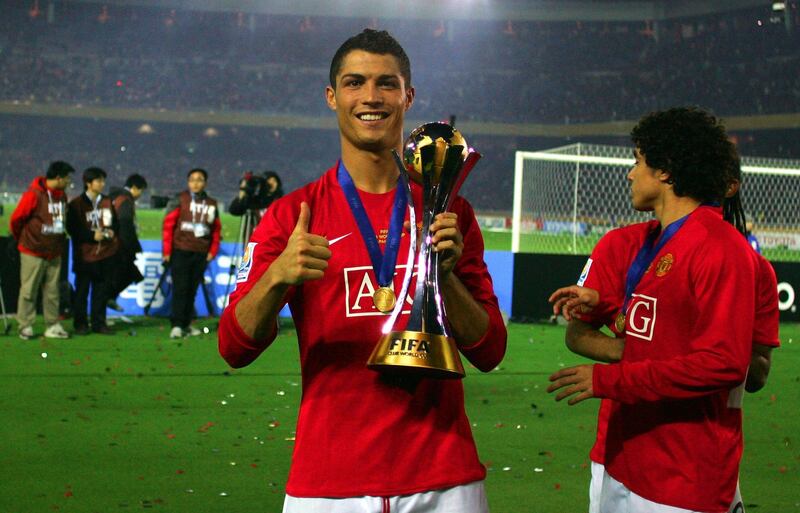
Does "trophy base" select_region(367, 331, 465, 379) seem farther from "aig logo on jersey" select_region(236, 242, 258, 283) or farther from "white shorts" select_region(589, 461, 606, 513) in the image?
"white shorts" select_region(589, 461, 606, 513)

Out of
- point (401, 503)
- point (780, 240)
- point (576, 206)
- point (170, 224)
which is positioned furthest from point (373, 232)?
point (780, 240)

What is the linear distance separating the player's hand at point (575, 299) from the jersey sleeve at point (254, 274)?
899mm

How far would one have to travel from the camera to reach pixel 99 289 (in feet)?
37.6

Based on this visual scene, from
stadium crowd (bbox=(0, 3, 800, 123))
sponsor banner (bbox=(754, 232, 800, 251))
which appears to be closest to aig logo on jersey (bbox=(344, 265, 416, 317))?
sponsor banner (bbox=(754, 232, 800, 251))

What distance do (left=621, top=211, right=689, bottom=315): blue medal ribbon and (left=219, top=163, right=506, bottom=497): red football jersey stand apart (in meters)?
0.58

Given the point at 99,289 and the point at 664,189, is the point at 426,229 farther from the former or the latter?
the point at 99,289

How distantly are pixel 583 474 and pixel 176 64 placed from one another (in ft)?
166

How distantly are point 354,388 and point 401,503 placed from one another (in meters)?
0.28

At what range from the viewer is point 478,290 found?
2.50 metres

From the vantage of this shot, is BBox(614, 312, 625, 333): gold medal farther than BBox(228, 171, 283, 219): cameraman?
No

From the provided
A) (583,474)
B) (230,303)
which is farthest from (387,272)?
(583,474)

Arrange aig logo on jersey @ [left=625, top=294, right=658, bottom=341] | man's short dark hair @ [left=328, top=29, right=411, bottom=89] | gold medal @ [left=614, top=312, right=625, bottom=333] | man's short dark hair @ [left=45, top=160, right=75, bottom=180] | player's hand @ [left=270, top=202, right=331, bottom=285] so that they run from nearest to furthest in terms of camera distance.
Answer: player's hand @ [left=270, top=202, right=331, bottom=285]
man's short dark hair @ [left=328, top=29, right=411, bottom=89]
aig logo on jersey @ [left=625, top=294, right=658, bottom=341]
gold medal @ [left=614, top=312, right=625, bottom=333]
man's short dark hair @ [left=45, top=160, right=75, bottom=180]

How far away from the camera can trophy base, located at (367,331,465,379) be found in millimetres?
2180

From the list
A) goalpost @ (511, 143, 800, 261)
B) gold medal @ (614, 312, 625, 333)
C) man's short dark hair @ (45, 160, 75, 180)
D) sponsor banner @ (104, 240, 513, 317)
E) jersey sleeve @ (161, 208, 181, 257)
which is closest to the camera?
gold medal @ (614, 312, 625, 333)
